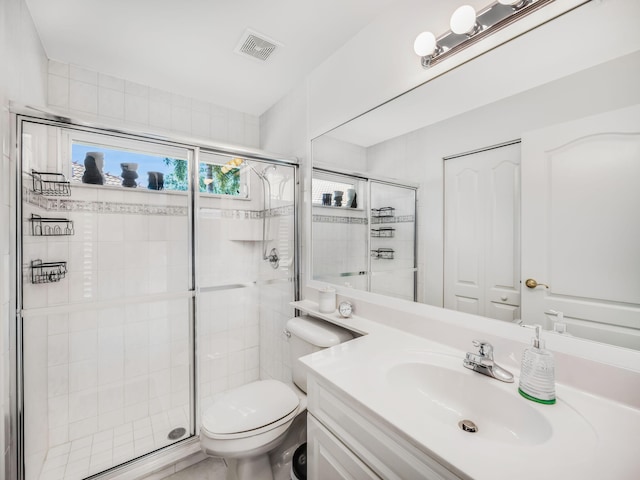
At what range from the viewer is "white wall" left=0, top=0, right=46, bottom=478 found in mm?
1112

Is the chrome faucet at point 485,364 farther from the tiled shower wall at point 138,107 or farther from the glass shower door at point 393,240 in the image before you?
the tiled shower wall at point 138,107

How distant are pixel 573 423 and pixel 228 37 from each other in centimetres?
211

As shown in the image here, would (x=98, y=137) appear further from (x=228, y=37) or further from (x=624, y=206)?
(x=624, y=206)

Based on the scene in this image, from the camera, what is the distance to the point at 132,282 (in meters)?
1.79

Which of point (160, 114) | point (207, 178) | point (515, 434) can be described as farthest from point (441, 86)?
point (160, 114)

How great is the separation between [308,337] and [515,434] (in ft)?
3.01

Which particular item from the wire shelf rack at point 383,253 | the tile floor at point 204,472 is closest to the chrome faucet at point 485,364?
the wire shelf rack at point 383,253

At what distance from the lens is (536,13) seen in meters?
0.87

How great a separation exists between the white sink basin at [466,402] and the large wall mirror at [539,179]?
0.24 meters

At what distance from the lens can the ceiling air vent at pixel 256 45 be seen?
1542 millimetres

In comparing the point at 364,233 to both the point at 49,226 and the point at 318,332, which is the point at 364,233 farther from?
the point at 49,226

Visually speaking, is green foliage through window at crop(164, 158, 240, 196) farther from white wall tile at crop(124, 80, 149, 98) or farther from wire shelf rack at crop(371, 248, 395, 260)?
wire shelf rack at crop(371, 248, 395, 260)

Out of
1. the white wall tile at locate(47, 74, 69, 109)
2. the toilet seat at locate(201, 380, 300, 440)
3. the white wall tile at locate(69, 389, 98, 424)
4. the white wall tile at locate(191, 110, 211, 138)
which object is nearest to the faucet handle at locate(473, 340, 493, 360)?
the toilet seat at locate(201, 380, 300, 440)

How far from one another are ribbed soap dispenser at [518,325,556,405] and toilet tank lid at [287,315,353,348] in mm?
796
